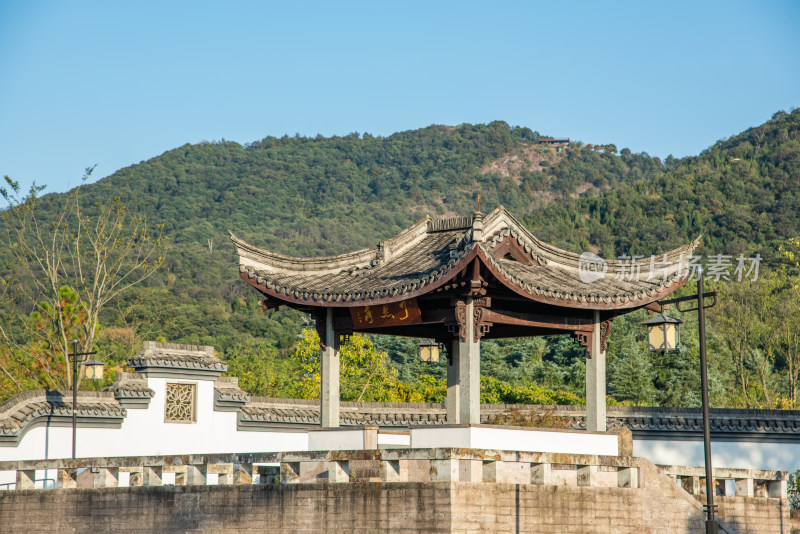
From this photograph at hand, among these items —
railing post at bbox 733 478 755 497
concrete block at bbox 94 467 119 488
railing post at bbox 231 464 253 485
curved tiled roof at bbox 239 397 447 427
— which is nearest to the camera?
railing post at bbox 231 464 253 485

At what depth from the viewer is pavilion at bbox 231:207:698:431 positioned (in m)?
16.5

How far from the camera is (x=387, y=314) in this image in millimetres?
17781

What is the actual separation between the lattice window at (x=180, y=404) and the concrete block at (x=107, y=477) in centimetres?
784

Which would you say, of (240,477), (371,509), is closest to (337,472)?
(371,509)

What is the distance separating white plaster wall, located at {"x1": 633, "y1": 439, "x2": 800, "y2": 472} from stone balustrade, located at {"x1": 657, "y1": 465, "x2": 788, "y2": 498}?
580cm

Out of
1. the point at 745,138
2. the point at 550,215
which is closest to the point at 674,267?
the point at 550,215

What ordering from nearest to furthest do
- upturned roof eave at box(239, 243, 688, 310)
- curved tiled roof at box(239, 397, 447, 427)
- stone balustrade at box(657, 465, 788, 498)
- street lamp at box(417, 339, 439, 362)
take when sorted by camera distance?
upturned roof eave at box(239, 243, 688, 310), stone balustrade at box(657, 465, 788, 498), street lamp at box(417, 339, 439, 362), curved tiled roof at box(239, 397, 447, 427)

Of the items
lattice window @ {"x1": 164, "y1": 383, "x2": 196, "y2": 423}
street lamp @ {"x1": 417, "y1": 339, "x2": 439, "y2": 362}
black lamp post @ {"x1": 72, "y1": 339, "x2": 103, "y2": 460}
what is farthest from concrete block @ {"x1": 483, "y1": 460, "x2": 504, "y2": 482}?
lattice window @ {"x1": 164, "y1": 383, "x2": 196, "y2": 423}

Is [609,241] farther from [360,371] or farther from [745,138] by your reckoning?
[360,371]

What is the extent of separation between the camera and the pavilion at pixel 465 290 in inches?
648

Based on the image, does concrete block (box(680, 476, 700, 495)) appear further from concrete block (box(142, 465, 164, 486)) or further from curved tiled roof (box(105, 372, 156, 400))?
curved tiled roof (box(105, 372, 156, 400))

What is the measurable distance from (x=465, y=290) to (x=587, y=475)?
11.6 feet

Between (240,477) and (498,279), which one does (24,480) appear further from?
(498,279)

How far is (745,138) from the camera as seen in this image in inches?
3730
